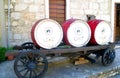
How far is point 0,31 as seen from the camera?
7520 millimetres

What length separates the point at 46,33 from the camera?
5129mm

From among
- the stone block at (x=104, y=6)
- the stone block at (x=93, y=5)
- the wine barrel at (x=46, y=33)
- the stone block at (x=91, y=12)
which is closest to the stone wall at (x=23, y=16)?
the stone block at (x=91, y=12)

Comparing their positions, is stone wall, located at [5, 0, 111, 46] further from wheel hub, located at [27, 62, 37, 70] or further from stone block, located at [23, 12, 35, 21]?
wheel hub, located at [27, 62, 37, 70]

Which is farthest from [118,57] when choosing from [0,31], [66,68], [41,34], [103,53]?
[0,31]

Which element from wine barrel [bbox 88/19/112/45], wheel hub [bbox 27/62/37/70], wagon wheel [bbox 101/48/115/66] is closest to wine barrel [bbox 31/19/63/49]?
wheel hub [bbox 27/62/37/70]

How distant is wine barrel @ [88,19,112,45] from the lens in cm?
593

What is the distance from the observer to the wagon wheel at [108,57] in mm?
6035

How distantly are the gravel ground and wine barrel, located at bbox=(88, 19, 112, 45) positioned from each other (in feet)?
2.15

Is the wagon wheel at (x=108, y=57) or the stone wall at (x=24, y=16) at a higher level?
the stone wall at (x=24, y=16)

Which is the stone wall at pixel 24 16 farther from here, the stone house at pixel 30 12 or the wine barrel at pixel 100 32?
the wine barrel at pixel 100 32

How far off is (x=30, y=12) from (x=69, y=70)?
3.02 metres

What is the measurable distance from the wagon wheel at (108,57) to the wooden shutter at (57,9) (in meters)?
2.91

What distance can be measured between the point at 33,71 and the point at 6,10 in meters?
3.40

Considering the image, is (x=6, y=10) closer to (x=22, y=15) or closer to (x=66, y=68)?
(x=22, y=15)
